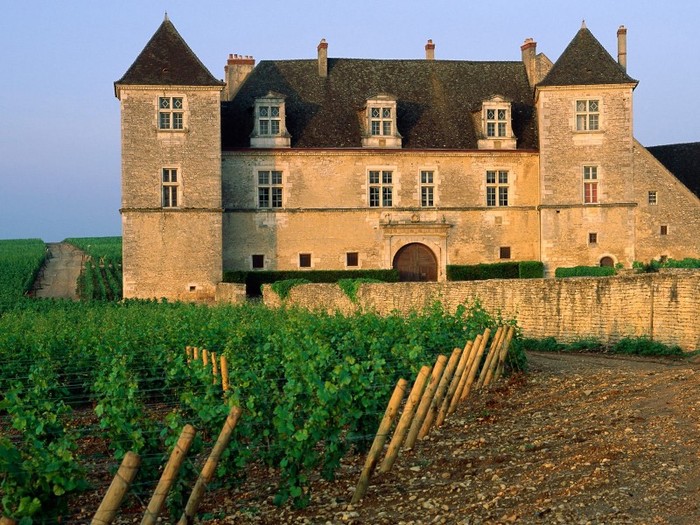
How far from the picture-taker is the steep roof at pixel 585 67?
1366 inches

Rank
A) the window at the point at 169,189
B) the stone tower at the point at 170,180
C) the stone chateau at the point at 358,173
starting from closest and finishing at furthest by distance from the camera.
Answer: the stone tower at the point at 170,180 → the stone chateau at the point at 358,173 → the window at the point at 169,189

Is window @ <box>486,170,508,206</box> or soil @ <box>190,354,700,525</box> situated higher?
window @ <box>486,170,508,206</box>

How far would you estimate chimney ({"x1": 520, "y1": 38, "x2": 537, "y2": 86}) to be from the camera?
37938 millimetres

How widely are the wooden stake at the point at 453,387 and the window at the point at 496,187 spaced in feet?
79.0

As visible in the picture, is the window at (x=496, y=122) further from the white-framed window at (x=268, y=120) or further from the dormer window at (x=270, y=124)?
the white-framed window at (x=268, y=120)

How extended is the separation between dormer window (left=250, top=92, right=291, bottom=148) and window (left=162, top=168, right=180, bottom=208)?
335 centimetres

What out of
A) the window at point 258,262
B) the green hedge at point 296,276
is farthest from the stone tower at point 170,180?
the window at point 258,262

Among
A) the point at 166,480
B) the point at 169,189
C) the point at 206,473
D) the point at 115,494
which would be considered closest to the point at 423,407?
the point at 206,473

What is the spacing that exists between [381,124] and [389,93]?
181 centimetres

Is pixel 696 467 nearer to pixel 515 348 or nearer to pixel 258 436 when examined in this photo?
pixel 258 436

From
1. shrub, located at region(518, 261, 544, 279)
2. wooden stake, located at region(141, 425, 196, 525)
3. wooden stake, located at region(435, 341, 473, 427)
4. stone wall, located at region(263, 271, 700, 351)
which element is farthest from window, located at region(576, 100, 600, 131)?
wooden stake, located at region(141, 425, 196, 525)

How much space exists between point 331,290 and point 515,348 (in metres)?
13.0

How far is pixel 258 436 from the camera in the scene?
29.0 ft

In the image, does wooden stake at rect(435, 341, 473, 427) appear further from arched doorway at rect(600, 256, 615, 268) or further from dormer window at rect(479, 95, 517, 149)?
dormer window at rect(479, 95, 517, 149)
